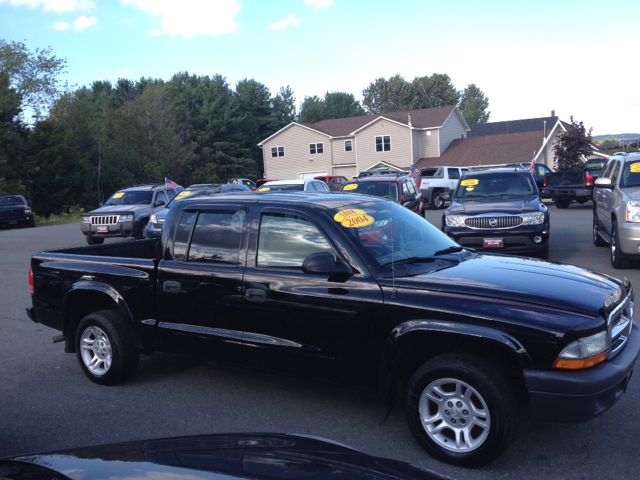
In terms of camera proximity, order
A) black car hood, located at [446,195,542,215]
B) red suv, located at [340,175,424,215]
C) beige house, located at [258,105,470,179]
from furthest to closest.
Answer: beige house, located at [258,105,470,179]
red suv, located at [340,175,424,215]
black car hood, located at [446,195,542,215]

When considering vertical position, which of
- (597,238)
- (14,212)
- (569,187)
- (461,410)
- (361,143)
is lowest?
(461,410)

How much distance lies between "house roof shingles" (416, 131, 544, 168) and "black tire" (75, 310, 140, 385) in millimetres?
44326

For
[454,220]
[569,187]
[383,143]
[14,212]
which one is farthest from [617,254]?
[383,143]

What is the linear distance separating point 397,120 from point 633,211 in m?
42.4

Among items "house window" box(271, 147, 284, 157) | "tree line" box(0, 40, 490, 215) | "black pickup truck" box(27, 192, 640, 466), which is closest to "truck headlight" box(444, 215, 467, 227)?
"black pickup truck" box(27, 192, 640, 466)

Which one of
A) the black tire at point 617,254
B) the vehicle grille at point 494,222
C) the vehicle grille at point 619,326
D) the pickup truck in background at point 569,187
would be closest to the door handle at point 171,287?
the vehicle grille at point 619,326

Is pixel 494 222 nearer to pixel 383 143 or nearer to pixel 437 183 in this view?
pixel 437 183

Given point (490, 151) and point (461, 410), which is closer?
point (461, 410)

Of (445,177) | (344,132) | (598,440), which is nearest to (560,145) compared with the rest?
(445,177)

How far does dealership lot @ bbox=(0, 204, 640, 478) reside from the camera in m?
3.82

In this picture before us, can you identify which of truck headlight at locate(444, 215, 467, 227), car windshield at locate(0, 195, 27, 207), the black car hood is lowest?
truck headlight at locate(444, 215, 467, 227)

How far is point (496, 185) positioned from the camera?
1202 cm

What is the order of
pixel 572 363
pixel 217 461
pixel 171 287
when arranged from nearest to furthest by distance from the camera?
pixel 217 461
pixel 572 363
pixel 171 287

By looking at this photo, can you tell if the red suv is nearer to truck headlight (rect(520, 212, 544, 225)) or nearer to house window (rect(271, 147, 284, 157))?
truck headlight (rect(520, 212, 544, 225))
